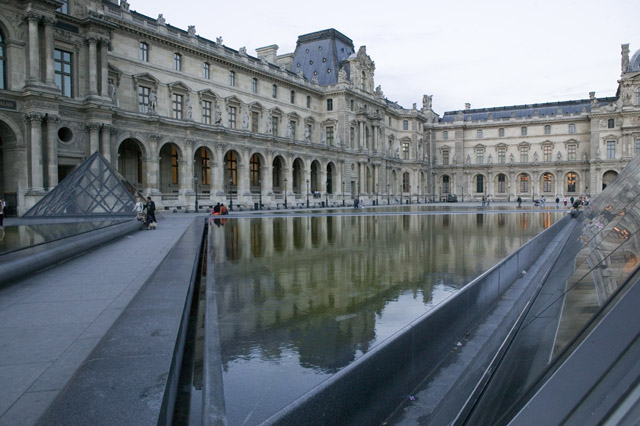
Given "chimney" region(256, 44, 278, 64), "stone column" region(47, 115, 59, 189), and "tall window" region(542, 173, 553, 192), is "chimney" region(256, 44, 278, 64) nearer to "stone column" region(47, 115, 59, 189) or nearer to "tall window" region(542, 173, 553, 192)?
"stone column" region(47, 115, 59, 189)

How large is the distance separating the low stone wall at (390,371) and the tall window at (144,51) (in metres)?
38.8

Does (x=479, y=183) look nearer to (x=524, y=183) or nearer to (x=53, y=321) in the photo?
(x=524, y=183)

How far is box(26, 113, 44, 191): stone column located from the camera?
26875 millimetres

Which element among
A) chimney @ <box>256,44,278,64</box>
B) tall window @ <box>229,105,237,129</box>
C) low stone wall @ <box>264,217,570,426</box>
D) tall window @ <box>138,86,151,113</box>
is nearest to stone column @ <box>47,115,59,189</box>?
tall window @ <box>138,86,151,113</box>

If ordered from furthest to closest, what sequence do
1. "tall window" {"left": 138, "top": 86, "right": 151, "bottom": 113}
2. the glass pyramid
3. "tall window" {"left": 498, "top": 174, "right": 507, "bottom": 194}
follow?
"tall window" {"left": 498, "top": 174, "right": 507, "bottom": 194} → "tall window" {"left": 138, "top": 86, "right": 151, "bottom": 113} → the glass pyramid

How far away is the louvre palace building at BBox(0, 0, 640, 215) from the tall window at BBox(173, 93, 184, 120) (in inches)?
5.4

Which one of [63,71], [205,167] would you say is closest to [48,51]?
[63,71]

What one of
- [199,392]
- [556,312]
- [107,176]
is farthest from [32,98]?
[556,312]

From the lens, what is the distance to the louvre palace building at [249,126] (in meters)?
27.8

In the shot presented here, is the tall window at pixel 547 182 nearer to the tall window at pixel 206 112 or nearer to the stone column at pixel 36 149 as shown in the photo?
the tall window at pixel 206 112

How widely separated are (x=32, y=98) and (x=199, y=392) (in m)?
28.7

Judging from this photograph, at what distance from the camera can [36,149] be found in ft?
88.8

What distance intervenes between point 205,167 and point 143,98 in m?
9.76

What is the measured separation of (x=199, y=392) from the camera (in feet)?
14.1
